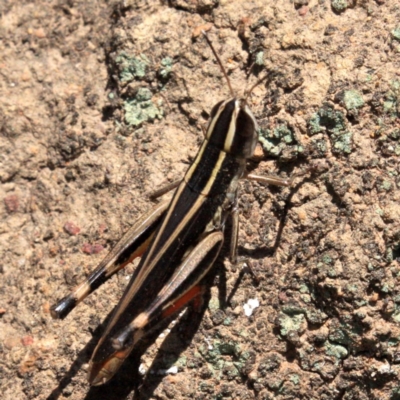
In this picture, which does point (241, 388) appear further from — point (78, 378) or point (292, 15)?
point (292, 15)

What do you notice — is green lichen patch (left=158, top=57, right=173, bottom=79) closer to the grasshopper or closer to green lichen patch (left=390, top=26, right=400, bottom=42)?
the grasshopper

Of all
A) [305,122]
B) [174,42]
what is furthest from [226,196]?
[174,42]

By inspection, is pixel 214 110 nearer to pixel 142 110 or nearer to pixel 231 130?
pixel 231 130

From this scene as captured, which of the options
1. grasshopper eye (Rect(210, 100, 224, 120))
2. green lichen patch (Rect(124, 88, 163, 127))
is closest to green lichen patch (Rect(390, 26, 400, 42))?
grasshopper eye (Rect(210, 100, 224, 120))

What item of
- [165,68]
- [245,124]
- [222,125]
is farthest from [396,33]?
[165,68]

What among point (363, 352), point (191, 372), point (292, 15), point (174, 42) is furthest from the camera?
point (174, 42)

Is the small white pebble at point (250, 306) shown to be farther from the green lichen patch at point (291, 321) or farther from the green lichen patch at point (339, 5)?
the green lichen patch at point (339, 5)
